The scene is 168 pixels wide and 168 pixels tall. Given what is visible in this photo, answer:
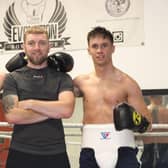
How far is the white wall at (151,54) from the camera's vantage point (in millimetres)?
3375

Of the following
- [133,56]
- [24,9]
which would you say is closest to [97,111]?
[133,56]

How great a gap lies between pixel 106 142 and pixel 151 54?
119 centimetres

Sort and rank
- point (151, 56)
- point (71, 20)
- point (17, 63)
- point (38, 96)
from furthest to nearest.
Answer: point (71, 20), point (151, 56), point (17, 63), point (38, 96)

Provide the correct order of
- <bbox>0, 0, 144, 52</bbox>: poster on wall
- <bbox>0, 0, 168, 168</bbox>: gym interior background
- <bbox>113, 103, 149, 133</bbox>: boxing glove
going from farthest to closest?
<bbox>0, 0, 144, 52</bbox>: poster on wall, <bbox>0, 0, 168, 168</bbox>: gym interior background, <bbox>113, 103, 149, 133</bbox>: boxing glove

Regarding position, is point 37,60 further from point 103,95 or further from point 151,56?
point 151,56

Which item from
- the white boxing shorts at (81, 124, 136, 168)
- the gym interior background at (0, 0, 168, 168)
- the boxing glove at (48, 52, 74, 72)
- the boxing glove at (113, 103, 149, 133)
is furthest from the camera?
the gym interior background at (0, 0, 168, 168)

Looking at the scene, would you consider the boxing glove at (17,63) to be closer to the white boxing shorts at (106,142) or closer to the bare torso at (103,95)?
the bare torso at (103,95)

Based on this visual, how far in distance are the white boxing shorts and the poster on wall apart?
1.20 m

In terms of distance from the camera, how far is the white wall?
3.38 meters

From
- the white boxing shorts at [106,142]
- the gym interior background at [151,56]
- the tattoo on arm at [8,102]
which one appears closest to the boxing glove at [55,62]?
the tattoo on arm at [8,102]

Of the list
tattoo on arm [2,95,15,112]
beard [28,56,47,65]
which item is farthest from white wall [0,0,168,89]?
tattoo on arm [2,95,15,112]

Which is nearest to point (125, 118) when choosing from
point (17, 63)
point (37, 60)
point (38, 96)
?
point (38, 96)

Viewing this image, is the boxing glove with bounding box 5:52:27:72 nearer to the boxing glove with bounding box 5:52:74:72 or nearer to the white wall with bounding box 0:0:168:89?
the boxing glove with bounding box 5:52:74:72

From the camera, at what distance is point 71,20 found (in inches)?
146
